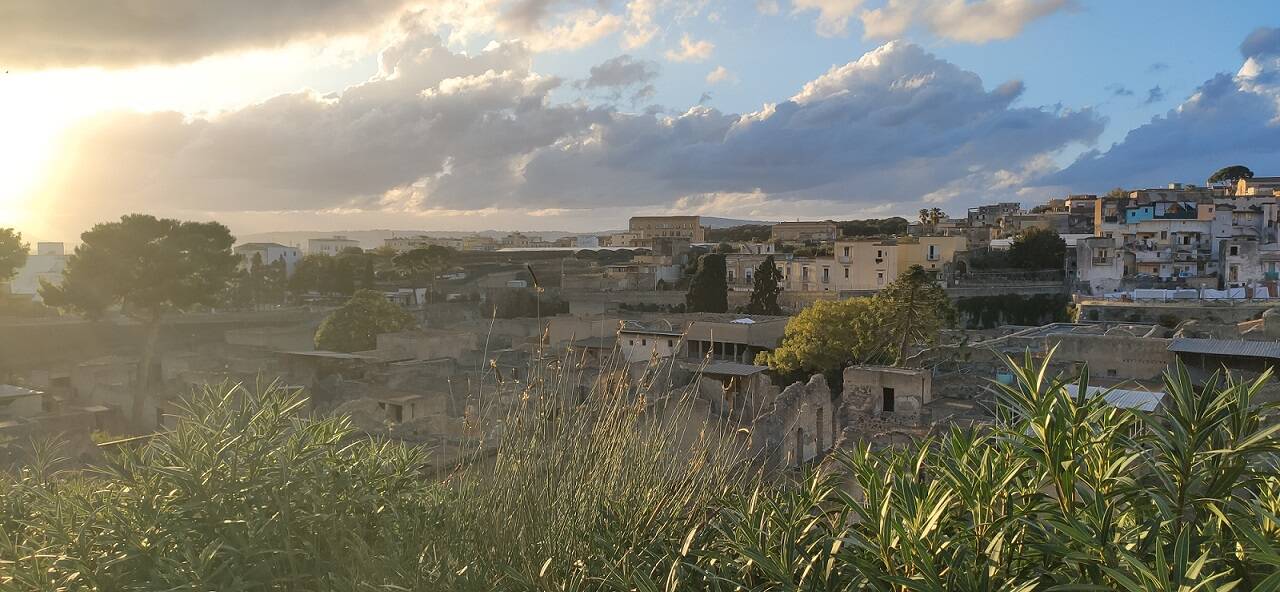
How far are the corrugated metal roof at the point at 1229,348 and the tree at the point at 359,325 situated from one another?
66.4ft

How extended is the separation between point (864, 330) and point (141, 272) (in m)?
19.7

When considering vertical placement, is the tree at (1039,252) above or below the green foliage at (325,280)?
above

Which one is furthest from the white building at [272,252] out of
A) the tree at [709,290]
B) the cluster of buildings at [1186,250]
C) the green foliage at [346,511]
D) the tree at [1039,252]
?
the green foliage at [346,511]

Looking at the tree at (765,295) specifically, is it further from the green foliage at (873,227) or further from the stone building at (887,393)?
the green foliage at (873,227)

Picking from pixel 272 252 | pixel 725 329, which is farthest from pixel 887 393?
pixel 272 252

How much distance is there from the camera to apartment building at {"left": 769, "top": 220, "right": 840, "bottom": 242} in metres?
65.6

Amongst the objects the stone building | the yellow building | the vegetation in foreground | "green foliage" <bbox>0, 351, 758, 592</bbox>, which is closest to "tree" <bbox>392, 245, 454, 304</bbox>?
the yellow building

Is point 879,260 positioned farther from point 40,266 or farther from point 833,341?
point 40,266

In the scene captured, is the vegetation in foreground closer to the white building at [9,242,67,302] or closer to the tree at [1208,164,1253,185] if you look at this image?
the white building at [9,242,67,302]

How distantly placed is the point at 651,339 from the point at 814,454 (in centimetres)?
1108

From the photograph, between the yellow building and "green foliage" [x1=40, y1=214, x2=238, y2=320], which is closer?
"green foliage" [x1=40, y1=214, x2=238, y2=320]

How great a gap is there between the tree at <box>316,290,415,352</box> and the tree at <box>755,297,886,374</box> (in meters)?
11.7

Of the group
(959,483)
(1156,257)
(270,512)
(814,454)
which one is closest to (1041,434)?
(959,483)

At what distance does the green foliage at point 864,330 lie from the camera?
72.4 feet
